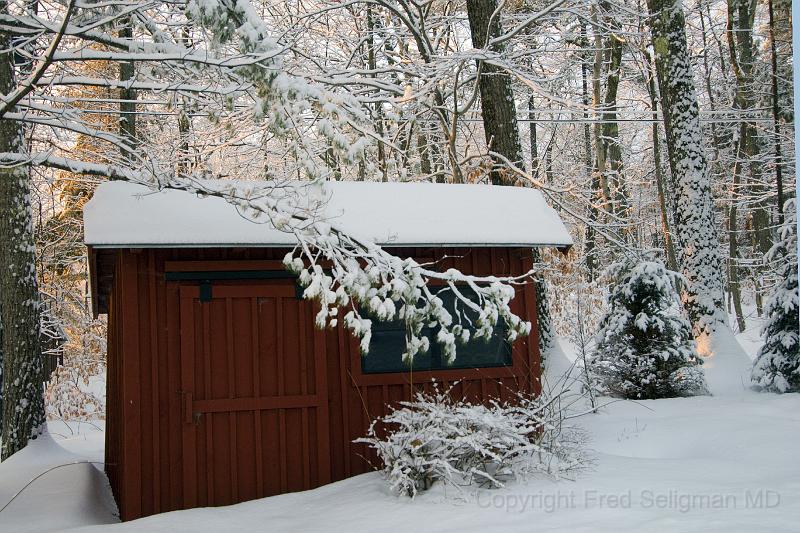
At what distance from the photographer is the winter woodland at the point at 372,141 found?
4.94 m

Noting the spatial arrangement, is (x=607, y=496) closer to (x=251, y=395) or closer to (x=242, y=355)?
(x=251, y=395)

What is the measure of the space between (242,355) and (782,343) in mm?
6547

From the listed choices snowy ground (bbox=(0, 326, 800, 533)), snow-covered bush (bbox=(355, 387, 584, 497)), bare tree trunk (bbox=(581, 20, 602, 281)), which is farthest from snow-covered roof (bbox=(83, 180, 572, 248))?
bare tree trunk (bbox=(581, 20, 602, 281))

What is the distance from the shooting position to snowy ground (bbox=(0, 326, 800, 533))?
4948 millimetres

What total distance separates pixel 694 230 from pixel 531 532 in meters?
Result: 7.26

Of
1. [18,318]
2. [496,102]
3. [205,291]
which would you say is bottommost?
[18,318]

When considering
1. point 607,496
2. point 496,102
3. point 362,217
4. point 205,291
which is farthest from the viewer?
point 496,102

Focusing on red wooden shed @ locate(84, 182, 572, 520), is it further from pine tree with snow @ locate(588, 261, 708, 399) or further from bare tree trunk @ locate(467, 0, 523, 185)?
bare tree trunk @ locate(467, 0, 523, 185)

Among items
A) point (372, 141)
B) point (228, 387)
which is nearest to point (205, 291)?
point (228, 387)

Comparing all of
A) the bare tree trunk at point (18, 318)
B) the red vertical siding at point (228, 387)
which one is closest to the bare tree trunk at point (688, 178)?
the red vertical siding at point (228, 387)

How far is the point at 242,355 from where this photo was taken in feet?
22.1

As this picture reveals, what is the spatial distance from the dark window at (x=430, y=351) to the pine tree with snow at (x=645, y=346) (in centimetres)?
289

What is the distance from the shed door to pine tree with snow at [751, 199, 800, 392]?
5781 millimetres

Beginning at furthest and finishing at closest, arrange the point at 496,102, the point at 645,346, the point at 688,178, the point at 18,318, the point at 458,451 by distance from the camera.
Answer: the point at 496,102 < the point at 688,178 < the point at 645,346 < the point at 18,318 < the point at 458,451
